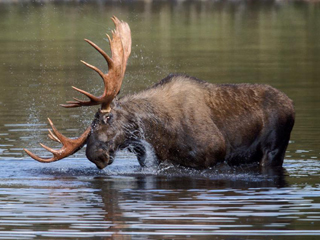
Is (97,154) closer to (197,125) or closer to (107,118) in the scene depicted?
(107,118)

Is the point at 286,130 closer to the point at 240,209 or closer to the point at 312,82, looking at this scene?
the point at 240,209

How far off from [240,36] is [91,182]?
29223 millimetres

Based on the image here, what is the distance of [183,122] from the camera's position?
13141 mm

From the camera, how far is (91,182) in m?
12.9

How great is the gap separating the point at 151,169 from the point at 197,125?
901 mm

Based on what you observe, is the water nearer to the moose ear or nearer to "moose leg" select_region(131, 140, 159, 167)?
"moose leg" select_region(131, 140, 159, 167)

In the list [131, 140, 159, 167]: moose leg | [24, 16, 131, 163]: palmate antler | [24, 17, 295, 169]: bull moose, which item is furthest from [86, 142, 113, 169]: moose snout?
[131, 140, 159, 167]: moose leg

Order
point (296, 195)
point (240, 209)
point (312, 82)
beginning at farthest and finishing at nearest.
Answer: point (312, 82) → point (296, 195) → point (240, 209)

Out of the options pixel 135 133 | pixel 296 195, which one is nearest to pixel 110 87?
pixel 135 133

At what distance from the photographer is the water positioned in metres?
10.2

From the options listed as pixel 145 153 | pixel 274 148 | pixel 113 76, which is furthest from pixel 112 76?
pixel 274 148

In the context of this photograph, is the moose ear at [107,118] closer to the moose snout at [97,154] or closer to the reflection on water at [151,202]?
the moose snout at [97,154]

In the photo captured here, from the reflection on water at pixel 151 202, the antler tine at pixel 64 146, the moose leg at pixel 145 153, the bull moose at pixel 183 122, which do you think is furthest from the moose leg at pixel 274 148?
the antler tine at pixel 64 146

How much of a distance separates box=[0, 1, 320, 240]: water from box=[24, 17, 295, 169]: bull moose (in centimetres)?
29
